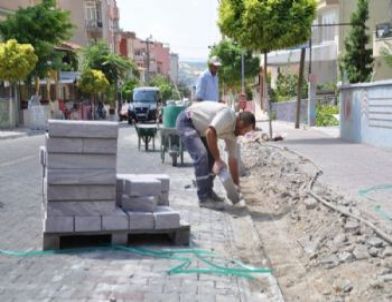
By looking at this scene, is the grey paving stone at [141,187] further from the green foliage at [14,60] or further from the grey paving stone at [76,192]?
the green foliage at [14,60]

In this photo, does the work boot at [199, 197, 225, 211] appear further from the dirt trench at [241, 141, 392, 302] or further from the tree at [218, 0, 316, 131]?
the tree at [218, 0, 316, 131]

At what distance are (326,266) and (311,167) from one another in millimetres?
7234

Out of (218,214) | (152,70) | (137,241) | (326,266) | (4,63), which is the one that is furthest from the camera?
(152,70)

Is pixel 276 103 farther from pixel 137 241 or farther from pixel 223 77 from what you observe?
pixel 137 241

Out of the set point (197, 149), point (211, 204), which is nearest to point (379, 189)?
point (211, 204)

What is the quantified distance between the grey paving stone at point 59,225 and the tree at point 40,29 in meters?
30.0

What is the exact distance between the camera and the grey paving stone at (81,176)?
256 inches

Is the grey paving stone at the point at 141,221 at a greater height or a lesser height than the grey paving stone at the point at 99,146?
lesser

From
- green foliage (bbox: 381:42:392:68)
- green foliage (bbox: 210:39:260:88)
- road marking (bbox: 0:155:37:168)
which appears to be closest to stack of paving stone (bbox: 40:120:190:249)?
road marking (bbox: 0:155:37:168)

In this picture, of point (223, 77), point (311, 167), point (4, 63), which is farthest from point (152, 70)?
point (311, 167)

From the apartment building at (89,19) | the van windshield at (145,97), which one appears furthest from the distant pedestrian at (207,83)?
the apartment building at (89,19)

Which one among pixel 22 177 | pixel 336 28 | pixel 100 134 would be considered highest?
pixel 336 28

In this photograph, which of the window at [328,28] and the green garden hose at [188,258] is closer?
the green garden hose at [188,258]

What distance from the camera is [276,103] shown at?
39062 millimetres
